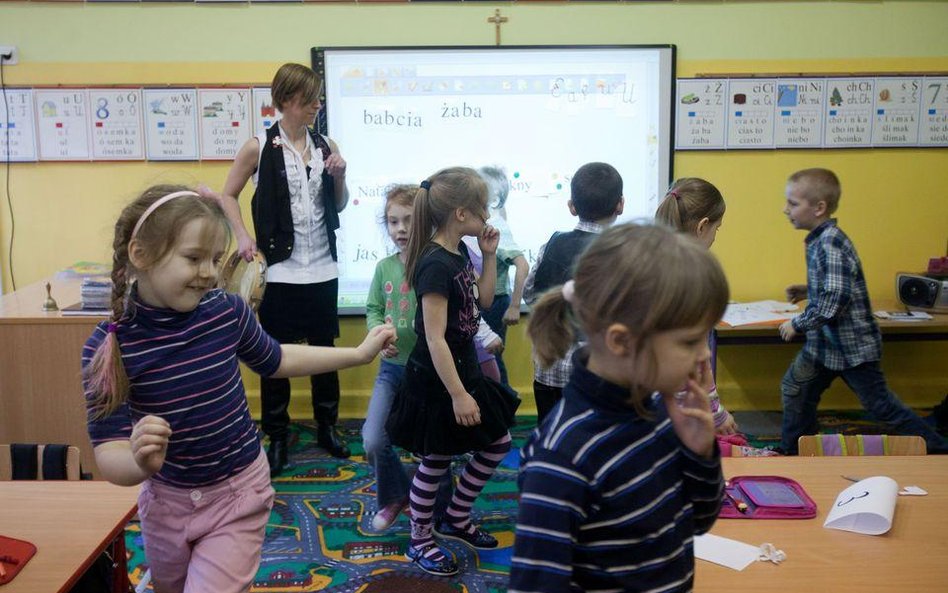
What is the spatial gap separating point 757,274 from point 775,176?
20.7 inches

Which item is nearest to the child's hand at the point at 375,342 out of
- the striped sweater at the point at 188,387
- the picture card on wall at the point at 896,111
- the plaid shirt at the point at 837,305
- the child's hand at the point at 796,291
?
the striped sweater at the point at 188,387

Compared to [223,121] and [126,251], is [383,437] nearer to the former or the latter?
[126,251]

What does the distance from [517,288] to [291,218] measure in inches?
40.6

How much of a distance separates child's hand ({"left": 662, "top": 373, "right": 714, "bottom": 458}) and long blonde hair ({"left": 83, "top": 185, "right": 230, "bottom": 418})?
0.99 meters

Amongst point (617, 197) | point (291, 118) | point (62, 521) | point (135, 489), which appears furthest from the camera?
point (291, 118)

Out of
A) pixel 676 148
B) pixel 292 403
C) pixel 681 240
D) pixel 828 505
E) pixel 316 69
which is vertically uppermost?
pixel 316 69

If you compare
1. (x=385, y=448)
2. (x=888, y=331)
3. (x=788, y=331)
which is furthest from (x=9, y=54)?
(x=888, y=331)

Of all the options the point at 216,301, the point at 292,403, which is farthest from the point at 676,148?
the point at 216,301

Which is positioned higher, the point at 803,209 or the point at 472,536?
the point at 803,209

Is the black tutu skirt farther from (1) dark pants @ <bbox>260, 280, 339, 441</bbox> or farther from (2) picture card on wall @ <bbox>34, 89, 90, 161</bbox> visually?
(2) picture card on wall @ <bbox>34, 89, 90, 161</bbox>

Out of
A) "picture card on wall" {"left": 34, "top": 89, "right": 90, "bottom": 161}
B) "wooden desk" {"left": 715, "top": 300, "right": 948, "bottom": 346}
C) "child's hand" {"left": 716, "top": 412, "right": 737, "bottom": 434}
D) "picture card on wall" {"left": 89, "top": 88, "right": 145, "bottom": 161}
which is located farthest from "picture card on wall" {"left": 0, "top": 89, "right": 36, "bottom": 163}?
"child's hand" {"left": 716, "top": 412, "right": 737, "bottom": 434}

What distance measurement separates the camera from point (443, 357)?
2449 millimetres

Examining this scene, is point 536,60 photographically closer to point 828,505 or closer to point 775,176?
point 775,176

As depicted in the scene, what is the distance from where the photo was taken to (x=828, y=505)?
177cm
